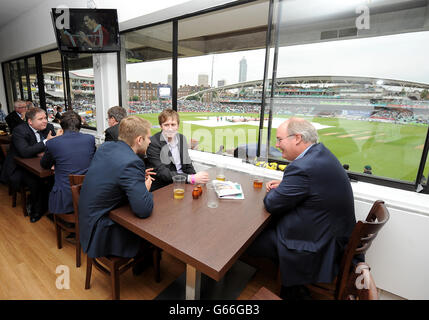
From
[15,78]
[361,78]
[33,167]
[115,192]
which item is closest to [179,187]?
[115,192]

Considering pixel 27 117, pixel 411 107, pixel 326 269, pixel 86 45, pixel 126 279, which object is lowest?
pixel 126 279

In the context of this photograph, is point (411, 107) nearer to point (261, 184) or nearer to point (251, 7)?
point (261, 184)

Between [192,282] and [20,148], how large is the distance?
2.64m

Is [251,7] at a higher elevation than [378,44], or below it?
higher

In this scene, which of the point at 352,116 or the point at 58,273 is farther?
the point at 352,116

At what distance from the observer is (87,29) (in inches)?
123

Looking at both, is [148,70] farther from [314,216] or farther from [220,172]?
[314,216]

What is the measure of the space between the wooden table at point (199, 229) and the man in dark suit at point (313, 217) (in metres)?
0.18

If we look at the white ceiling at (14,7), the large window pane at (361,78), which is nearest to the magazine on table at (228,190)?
the large window pane at (361,78)

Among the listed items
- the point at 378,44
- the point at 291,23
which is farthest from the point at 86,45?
the point at 378,44

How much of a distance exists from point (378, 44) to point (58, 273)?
142 inches

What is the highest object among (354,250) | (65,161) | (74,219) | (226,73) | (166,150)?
(226,73)

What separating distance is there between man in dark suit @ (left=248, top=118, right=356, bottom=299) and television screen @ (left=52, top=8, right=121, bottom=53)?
3.20m

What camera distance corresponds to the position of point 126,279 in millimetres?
1825
